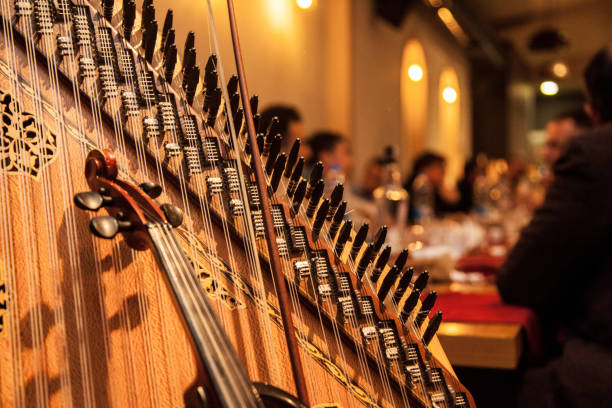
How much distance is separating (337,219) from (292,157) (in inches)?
5.3

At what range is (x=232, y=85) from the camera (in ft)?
3.19

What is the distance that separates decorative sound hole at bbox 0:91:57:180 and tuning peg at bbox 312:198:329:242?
43cm

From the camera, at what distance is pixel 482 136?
14.5m

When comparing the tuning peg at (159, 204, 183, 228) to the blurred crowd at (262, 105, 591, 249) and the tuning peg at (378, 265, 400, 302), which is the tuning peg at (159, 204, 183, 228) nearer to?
the tuning peg at (378, 265, 400, 302)

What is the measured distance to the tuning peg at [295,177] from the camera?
3.21 ft

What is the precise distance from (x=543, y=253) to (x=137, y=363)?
3.83 feet

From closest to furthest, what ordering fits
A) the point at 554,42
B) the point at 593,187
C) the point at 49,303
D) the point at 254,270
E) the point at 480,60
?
the point at 49,303 < the point at 254,270 < the point at 593,187 < the point at 554,42 < the point at 480,60

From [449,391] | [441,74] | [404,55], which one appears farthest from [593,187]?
[441,74]

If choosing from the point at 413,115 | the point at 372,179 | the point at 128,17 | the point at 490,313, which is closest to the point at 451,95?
the point at 372,179

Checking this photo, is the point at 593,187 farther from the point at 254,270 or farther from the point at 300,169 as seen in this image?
the point at 254,270

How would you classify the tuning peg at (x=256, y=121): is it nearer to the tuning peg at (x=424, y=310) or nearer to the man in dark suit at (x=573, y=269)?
the tuning peg at (x=424, y=310)

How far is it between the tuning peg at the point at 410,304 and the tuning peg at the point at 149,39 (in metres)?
0.62

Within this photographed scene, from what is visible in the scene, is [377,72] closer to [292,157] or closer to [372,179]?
[372,179]

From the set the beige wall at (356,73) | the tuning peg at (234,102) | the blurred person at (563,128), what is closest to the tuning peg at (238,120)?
the tuning peg at (234,102)
